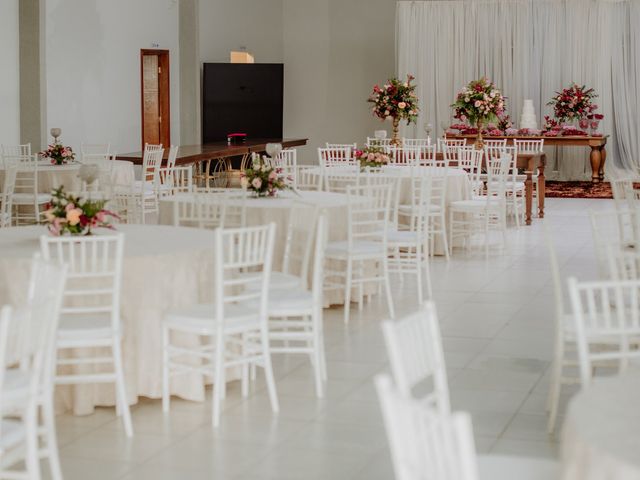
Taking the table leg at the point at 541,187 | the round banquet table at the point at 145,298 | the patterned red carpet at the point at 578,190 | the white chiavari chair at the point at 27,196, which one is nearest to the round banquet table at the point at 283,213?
the round banquet table at the point at 145,298

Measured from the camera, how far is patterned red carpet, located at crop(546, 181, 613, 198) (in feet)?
55.8

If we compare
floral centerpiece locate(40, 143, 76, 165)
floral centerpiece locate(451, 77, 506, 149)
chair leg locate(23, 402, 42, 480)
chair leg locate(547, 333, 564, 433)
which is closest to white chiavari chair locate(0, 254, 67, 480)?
chair leg locate(23, 402, 42, 480)

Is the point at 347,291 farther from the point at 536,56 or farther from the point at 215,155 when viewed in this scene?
the point at 536,56

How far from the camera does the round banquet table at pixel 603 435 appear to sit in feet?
8.04

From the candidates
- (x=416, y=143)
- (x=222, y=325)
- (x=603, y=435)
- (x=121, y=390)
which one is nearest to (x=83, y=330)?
(x=121, y=390)

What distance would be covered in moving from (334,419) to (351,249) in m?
2.48

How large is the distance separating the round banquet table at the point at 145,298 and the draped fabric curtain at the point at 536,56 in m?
14.9

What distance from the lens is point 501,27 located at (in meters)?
19.9

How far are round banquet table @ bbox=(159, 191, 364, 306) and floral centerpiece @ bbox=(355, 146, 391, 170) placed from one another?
208 cm

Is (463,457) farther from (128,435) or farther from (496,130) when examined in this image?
(496,130)

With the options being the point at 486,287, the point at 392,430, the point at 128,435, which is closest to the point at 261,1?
the point at 486,287

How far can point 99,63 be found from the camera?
15.4 meters

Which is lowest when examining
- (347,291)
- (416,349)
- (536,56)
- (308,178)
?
(347,291)

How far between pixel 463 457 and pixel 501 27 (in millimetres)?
18608
